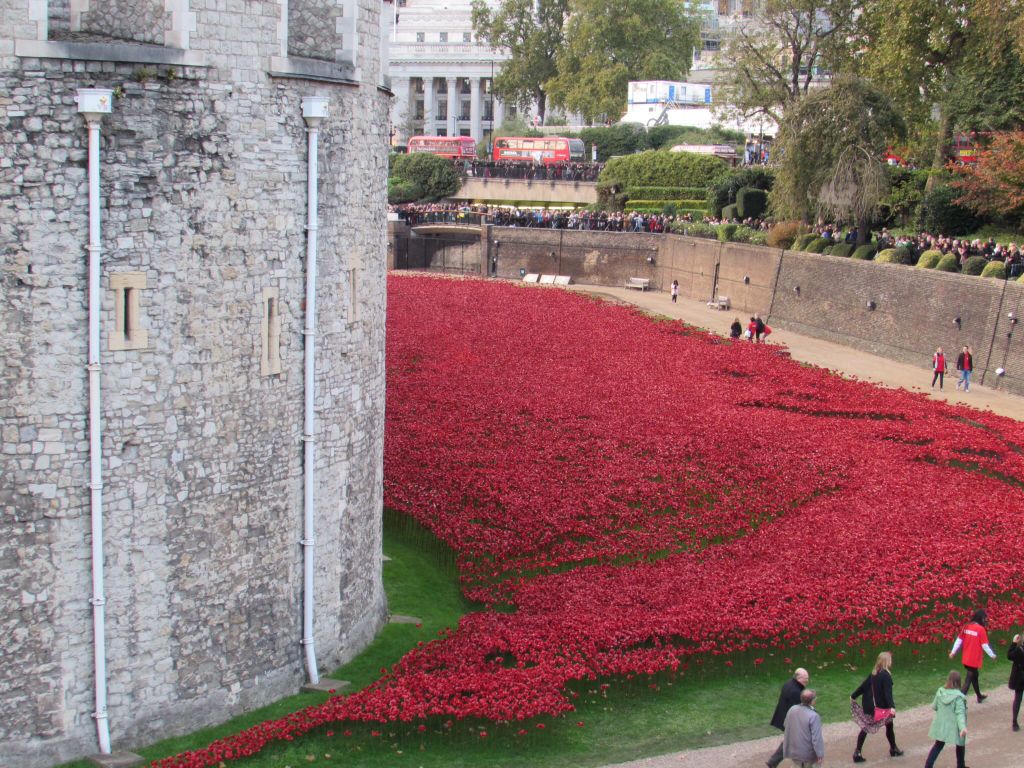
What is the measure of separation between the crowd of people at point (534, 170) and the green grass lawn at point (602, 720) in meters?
58.5

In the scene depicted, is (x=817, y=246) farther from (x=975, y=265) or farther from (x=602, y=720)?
(x=602, y=720)

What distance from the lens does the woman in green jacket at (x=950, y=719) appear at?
40.8 ft

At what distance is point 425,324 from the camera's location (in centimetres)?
3922

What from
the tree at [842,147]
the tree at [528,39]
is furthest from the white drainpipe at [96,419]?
the tree at [528,39]

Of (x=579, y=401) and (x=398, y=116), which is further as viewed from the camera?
(x=398, y=116)

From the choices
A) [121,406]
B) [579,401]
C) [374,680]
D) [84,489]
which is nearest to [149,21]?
[121,406]

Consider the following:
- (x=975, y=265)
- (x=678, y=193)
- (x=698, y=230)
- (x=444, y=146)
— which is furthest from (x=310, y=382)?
(x=444, y=146)

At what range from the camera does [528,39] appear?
100625mm

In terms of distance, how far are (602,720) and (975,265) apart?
81.8ft

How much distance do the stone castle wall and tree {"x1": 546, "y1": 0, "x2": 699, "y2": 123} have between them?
76399 millimetres

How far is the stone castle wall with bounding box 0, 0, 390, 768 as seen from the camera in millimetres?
12164

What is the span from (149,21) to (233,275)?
8.68ft

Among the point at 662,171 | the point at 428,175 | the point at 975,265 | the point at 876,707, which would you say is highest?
the point at 662,171

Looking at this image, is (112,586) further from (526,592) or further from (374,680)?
(526,592)
